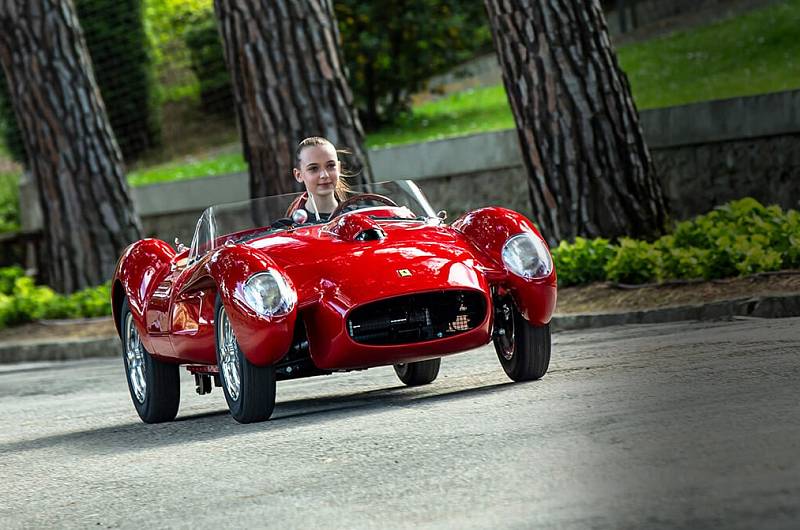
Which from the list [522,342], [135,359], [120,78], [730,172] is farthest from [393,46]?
[522,342]

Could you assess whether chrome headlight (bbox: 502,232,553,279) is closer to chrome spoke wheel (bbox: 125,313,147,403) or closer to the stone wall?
chrome spoke wheel (bbox: 125,313,147,403)

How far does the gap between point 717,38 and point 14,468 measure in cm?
1648

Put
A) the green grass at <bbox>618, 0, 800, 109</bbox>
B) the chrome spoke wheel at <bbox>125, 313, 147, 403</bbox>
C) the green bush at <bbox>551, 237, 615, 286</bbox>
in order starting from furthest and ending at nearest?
the green grass at <bbox>618, 0, 800, 109</bbox> → the green bush at <bbox>551, 237, 615, 286</bbox> → the chrome spoke wheel at <bbox>125, 313, 147, 403</bbox>

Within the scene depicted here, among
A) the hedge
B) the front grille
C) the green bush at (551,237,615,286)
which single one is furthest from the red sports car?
the green bush at (551,237,615,286)

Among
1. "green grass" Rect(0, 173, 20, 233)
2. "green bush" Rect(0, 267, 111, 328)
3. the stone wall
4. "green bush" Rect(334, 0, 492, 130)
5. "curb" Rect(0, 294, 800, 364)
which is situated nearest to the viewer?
"curb" Rect(0, 294, 800, 364)

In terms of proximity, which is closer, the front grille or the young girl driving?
the front grille

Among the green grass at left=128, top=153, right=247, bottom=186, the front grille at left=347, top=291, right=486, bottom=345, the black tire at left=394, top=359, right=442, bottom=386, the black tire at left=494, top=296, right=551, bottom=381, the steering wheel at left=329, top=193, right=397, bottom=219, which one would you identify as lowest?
the green grass at left=128, top=153, right=247, bottom=186

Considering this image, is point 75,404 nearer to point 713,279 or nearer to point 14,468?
point 14,468

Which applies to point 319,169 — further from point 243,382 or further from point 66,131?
point 66,131

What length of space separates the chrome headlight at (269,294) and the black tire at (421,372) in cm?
180

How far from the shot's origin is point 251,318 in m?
6.97

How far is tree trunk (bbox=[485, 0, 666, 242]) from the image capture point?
41.1 ft

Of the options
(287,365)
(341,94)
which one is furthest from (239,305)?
(341,94)

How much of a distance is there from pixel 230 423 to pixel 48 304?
985 cm
